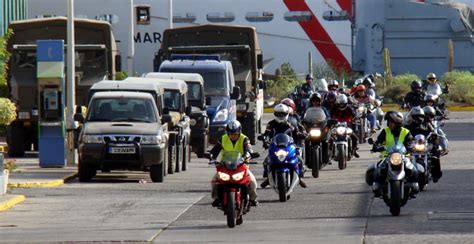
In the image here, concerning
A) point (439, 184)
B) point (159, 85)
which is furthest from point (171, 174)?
point (439, 184)

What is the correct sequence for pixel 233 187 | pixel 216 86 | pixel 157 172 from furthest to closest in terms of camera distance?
pixel 216 86 < pixel 157 172 < pixel 233 187

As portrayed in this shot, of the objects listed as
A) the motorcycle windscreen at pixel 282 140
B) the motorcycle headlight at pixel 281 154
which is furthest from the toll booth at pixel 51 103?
the motorcycle headlight at pixel 281 154

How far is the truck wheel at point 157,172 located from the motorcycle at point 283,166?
15.6ft

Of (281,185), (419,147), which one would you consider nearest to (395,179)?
(419,147)

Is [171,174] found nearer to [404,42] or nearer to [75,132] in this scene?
[75,132]

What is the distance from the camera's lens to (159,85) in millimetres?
31516

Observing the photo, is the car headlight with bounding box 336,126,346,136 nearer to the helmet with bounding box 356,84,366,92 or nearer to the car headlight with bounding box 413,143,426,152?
the car headlight with bounding box 413,143,426,152

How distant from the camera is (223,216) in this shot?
850 inches

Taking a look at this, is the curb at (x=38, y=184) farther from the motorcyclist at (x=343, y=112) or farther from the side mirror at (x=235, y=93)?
the side mirror at (x=235, y=93)

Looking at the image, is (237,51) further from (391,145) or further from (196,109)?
(391,145)

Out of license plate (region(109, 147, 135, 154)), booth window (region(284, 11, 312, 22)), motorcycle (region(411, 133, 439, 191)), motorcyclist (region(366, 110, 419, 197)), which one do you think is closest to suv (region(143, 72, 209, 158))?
license plate (region(109, 147, 135, 154))

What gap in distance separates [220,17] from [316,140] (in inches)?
1407

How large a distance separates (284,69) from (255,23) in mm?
3147

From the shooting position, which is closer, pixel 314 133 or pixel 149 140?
pixel 149 140
